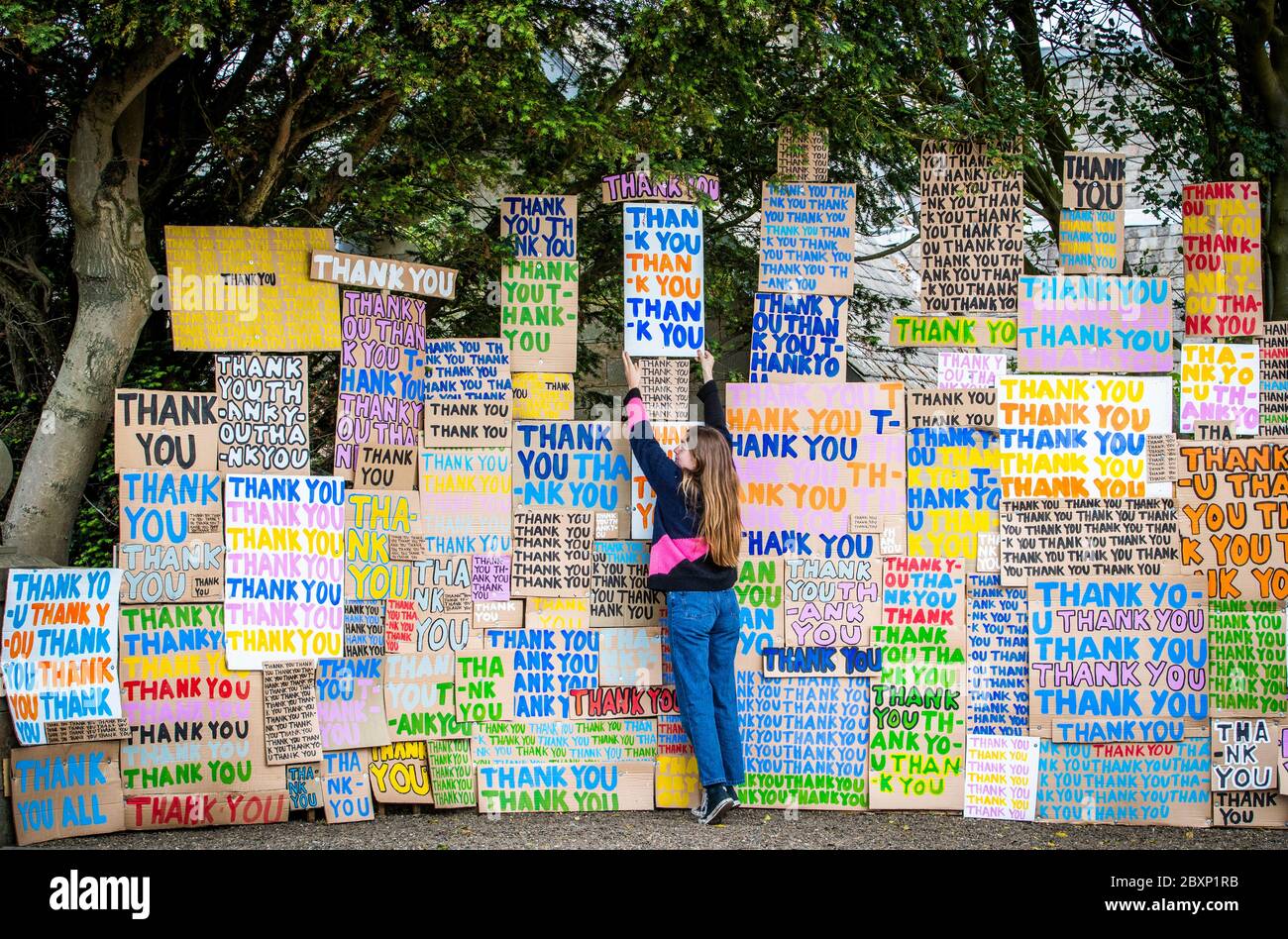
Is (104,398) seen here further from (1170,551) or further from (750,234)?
(1170,551)

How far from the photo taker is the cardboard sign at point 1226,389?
6480 mm

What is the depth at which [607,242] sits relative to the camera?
7684mm

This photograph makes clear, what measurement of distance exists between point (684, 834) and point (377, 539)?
2.24 m

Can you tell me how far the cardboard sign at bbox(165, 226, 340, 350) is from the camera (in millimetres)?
6125

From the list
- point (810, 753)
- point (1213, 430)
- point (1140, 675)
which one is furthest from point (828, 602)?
point (1213, 430)

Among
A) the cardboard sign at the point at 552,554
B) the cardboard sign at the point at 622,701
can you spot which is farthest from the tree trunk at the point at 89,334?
the cardboard sign at the point at 622,701

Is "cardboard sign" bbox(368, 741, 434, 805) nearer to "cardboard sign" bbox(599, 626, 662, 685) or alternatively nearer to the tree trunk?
"cardboard sign" bbox(599, 626, 662, 685)

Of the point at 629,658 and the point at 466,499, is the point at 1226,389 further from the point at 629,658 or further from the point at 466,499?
the point at 466,499

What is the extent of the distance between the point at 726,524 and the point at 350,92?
3.30m

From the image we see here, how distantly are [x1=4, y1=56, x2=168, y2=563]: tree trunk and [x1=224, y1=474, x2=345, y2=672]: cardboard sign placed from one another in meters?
0.84

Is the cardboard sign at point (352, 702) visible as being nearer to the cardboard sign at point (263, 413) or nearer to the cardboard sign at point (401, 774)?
the cardboard sign at point (401, 774)

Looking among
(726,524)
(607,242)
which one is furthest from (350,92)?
(726,524)

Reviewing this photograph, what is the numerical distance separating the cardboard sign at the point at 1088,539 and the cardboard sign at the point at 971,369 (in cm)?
70

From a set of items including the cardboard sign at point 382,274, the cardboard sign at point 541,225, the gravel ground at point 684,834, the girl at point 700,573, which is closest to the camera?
the gravel ground at point 684,834
